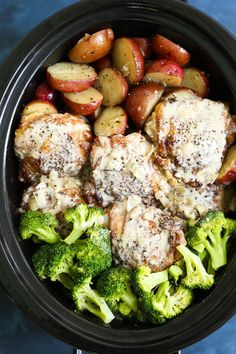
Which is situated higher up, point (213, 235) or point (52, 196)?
point (52, 196)

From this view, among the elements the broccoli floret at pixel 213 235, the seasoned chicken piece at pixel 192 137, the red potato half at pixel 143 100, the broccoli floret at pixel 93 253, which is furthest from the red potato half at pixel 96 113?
the broccoli floret at pixel 213 235

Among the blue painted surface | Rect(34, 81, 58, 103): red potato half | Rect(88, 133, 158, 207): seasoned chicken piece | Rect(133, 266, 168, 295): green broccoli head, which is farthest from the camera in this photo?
the blue painted surface

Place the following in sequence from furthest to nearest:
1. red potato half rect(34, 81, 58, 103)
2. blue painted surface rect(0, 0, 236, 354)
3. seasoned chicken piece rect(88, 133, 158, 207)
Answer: blue painted surface rect(0, 0, 236, 354), red potato half rect(34, 81, 58, 103), seasoned chicken piece rect(88, 133, 158, 207)

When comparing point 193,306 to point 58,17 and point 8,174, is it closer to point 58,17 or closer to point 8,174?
point 8,174

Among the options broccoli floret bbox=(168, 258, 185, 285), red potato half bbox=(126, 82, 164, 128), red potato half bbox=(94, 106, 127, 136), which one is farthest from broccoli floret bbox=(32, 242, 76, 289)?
red potato half bbox=(126, 82, 164, 128)

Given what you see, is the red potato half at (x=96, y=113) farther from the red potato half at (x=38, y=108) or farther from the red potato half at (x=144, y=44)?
the red potato half at (x=144, y=44)

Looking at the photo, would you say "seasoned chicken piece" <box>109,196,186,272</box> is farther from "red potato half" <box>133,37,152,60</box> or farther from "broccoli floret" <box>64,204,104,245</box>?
"red potato half" <box>133,37,152,60</box>

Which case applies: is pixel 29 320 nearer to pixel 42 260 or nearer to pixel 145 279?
pixel 42 260

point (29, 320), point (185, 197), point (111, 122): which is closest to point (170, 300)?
point (185, 197)

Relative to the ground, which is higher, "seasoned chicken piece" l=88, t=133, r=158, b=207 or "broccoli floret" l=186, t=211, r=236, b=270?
"seasoned chicken piece" l=88, t=133, r=158, b=207
